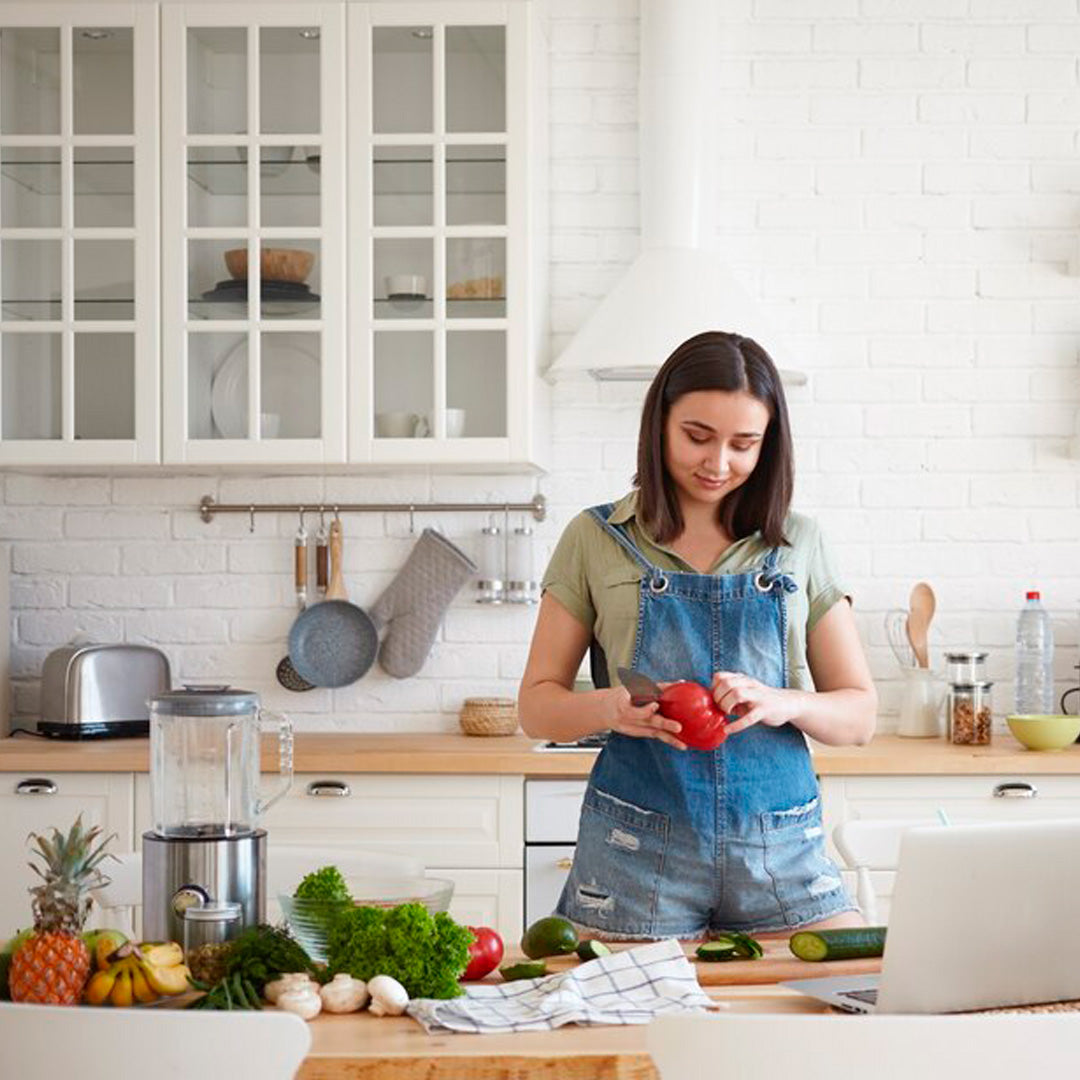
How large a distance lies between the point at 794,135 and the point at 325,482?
1.49 m

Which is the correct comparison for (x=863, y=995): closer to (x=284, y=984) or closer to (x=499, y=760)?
(x=284, y=984)

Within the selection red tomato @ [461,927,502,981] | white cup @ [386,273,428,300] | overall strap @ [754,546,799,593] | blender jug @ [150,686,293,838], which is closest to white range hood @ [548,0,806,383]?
white cup @ [386,273,428,300]

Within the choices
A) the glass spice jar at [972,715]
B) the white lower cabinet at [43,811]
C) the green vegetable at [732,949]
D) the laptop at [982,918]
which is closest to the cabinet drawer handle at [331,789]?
the white lower cabinet at [43,811]

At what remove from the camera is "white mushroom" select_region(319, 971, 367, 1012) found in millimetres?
1851

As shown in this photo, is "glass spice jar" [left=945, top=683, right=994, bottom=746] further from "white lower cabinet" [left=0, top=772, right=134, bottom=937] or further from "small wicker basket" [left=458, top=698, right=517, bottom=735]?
"white lower cabinet" [left=0, top=772, right=134, bottom=937]

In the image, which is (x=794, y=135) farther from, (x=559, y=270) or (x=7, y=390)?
(x=7, y=390)

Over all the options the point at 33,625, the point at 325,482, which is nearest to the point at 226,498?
the point at 325,482

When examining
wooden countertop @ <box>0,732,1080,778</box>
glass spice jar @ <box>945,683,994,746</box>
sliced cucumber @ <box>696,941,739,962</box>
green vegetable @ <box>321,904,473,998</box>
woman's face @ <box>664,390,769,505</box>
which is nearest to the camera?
green vegetable @ <box>321,904,473,998</box>

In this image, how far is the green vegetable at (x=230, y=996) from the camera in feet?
5.92

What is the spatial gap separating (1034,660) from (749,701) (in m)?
2.28

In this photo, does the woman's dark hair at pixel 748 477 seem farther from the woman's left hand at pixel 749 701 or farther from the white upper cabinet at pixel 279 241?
the white upper cabinet at pixel 279 241

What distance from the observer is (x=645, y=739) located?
94.8 inches

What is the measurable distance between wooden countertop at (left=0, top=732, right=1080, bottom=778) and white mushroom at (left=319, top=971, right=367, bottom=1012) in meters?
1.95

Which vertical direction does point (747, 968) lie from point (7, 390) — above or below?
below
